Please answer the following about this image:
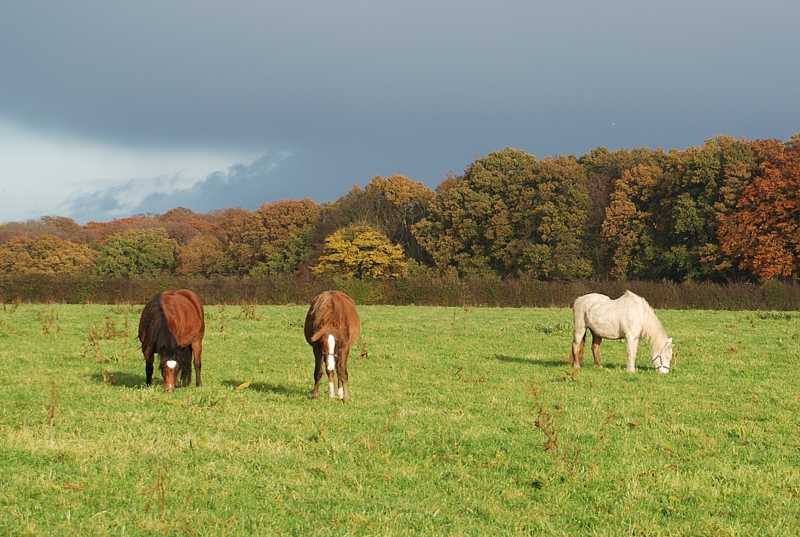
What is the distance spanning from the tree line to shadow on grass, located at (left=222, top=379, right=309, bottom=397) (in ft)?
150

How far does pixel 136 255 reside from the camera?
9800 centimetres

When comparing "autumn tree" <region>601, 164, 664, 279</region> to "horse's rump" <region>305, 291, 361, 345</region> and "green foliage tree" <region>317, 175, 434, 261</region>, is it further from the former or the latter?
"horse's rump" <region>305, 291, 361, 345</region>

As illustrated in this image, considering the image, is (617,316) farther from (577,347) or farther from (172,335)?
(172,335)

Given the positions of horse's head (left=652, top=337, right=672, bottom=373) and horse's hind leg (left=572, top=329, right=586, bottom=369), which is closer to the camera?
horse's head (left=652, top=337, right=672, bottom=373)

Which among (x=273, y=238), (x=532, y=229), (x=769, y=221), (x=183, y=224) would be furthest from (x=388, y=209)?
(x=183, y=224)

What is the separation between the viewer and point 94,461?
8.53 metres

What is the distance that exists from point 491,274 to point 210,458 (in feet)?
201

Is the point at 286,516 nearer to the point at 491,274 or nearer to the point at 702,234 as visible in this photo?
the point at 702,234

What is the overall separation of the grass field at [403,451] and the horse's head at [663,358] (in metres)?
0.33

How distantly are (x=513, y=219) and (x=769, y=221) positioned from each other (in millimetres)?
22559

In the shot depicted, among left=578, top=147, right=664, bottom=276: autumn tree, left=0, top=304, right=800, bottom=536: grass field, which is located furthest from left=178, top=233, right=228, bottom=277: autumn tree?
left=0, top=304, right=800, bottom=536: grass field

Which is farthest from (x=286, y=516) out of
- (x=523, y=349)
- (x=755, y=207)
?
(x=755, y=207)

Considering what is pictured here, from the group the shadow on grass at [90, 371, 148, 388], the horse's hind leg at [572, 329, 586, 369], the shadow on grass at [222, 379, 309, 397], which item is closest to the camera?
the shadow on grass at [222, 379, 309, 397]

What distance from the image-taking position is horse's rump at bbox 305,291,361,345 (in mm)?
12602
